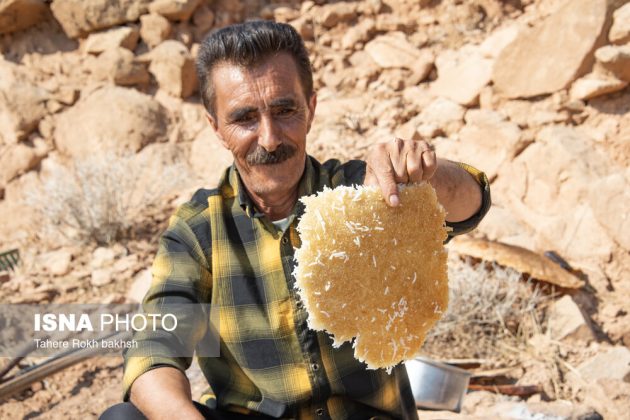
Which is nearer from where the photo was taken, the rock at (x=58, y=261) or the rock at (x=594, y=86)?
the rock at (x=58, y=261)

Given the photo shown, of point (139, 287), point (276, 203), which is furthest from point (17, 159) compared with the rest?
point (276, 203)

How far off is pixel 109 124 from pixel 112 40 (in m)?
1.07

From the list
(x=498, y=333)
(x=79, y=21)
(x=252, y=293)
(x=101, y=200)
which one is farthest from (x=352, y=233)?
(x=79, y=21)

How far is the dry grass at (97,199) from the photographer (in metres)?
5.03

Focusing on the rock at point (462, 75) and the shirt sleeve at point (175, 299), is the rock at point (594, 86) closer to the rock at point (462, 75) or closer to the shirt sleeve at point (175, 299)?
the rock at point (462, 75)

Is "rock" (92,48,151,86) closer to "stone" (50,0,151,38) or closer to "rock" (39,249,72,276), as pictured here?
"stone" (50,0,151,38)

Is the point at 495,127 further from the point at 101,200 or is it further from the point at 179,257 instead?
the point at 179,257

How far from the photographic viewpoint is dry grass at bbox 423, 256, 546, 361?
357cm

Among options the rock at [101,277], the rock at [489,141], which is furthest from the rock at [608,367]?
the rock at [101,277]

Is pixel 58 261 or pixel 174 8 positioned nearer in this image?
pixel 58 261

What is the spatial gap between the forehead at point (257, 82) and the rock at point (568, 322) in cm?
266

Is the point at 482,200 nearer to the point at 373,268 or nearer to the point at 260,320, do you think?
the point at 373,268

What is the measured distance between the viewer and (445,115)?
18.1 feet

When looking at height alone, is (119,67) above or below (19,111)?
above
